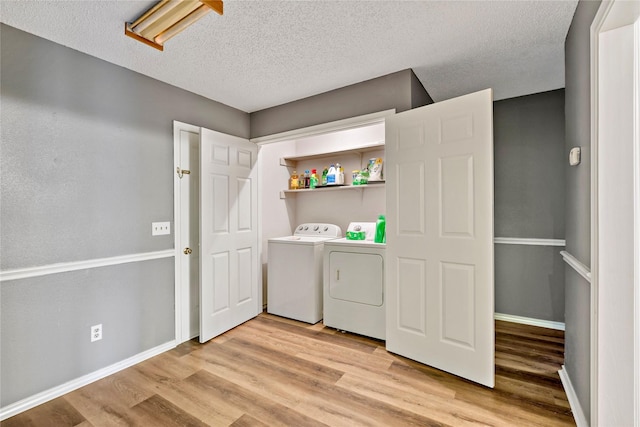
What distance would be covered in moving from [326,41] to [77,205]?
6.96 feet

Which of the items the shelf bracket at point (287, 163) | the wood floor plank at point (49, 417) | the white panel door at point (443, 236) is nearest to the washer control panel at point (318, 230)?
the shelf bracket at point (287, 163)

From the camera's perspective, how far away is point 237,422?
1.66 metres

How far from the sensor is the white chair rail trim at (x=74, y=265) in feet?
5.80

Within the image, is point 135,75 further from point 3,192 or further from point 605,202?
point 605,202

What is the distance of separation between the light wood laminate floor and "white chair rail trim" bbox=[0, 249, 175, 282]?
2.76 feet

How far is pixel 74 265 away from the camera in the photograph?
79.4 inches

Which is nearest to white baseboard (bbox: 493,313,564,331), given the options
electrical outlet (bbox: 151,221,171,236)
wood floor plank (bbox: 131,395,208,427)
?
wood floor plank (bbox: 131,395,208,427)

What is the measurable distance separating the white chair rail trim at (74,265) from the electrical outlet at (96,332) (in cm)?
46

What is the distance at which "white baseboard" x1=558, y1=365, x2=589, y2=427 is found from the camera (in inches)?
60.4

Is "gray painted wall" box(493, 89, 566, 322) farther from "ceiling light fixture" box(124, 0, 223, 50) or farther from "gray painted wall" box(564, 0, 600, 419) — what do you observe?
"ceiling light fixture" box(124, 0, 223, 50)

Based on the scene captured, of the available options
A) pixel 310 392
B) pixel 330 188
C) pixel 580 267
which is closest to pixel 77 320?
pixel 310 392

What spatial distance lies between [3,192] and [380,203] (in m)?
3.12

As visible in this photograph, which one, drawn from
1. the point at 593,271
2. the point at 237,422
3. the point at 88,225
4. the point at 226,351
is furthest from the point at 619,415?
the point at 88,225

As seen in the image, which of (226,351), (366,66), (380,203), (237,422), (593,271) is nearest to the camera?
(593,271)
